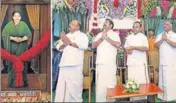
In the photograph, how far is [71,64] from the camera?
13.1 feet

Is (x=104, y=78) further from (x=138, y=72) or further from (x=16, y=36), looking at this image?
(x=16, y=36)

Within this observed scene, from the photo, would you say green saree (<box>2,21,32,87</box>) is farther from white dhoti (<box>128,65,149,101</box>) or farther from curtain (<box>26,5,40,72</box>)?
white dhoti (<box>128,65,149,101</box>)

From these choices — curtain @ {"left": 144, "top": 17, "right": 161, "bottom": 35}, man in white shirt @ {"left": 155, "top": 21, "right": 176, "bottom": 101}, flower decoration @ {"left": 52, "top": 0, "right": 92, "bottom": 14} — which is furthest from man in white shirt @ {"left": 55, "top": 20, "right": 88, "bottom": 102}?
man in white shirt @ {"left": 155, "top": 21, "right": 176, "bottom": 101}

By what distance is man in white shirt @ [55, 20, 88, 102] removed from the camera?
3.98m

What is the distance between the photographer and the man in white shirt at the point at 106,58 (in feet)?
13.1

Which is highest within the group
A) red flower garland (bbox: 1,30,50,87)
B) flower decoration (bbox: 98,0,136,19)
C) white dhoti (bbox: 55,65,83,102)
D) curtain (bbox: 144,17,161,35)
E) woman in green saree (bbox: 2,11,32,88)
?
flower decoration (bbox: 98,0,136,19)

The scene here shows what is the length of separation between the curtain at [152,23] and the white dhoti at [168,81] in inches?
19.6

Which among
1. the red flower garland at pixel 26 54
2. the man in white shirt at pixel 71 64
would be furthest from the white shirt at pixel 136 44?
the red flower garland at pixel 26 54

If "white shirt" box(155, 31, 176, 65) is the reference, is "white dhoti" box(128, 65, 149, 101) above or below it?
below

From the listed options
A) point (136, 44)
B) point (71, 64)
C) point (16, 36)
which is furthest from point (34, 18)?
point (136, 44)

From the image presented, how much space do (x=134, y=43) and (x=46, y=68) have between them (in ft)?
3.80

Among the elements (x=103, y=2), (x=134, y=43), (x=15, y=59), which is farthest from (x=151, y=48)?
(x=15, y=59)

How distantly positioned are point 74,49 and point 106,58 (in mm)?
413

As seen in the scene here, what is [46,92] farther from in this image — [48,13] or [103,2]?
[103,2]
